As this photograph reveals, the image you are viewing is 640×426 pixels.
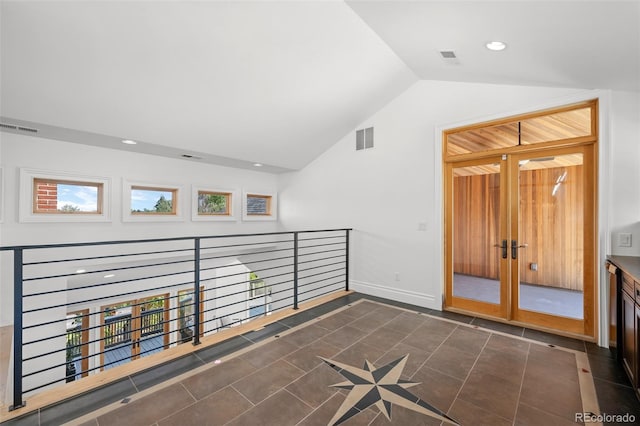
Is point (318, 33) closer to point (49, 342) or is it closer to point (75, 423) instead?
point (75, 423)

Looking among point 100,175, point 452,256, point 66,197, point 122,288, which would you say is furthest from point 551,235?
point 122,288

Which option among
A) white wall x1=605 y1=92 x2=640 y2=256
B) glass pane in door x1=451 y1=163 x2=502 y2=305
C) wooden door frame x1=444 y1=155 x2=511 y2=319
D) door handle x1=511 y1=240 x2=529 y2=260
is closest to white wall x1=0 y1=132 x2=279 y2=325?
wooden door frame x1=444 y1=155 x2=511 y2=319

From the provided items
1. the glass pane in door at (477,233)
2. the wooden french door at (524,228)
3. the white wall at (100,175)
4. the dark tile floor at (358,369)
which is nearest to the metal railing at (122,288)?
the white wall at (100,175)

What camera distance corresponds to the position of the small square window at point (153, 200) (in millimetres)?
4762

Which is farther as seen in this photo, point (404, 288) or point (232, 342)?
point (404, 288)

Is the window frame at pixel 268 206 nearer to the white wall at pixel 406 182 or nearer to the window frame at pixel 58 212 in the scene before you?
the white wall at pixel 406 182

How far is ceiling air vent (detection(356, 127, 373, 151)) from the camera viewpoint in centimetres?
476

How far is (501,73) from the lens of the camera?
10.2ft

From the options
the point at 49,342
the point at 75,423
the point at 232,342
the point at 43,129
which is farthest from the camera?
the point at 49,342

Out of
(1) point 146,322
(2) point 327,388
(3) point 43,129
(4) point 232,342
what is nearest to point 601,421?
(2) point 327,388

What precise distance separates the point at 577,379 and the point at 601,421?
0.53 m

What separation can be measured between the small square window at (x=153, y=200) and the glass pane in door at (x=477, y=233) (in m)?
4.65

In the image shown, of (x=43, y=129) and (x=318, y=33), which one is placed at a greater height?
(x=318, y=33)

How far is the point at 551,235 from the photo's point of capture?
10.8ft
